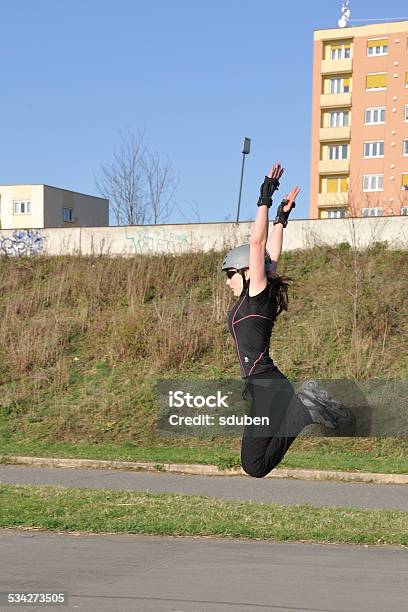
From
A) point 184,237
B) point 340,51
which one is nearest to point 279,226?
point 184,237

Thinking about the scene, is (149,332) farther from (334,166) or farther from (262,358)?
(334,166)

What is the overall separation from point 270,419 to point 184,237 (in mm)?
25309

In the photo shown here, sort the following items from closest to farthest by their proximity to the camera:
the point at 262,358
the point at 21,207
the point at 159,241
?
the point at 262,358 → the point at 159,241 → the point at 21,207

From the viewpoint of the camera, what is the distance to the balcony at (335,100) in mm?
75750

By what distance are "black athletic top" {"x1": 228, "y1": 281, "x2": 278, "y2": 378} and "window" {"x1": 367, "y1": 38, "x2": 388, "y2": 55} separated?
7397cm

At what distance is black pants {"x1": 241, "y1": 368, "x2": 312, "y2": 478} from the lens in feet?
15.3

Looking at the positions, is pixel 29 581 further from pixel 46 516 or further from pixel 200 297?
pixel 200 297

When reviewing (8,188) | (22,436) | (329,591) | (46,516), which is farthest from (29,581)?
(8,188)

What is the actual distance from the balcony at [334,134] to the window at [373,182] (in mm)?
3778

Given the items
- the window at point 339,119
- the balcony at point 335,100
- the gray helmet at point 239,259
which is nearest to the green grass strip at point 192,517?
the gray helmet at point 239,259

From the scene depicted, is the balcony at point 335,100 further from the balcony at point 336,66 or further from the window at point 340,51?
the window at point 340,51

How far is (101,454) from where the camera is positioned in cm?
1883

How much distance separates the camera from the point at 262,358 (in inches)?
187

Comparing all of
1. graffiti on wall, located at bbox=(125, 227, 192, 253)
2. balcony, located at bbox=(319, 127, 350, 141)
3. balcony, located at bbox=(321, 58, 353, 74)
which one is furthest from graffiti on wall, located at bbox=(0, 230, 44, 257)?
balcony, located at bbox=(321, 58, 353, 74)
